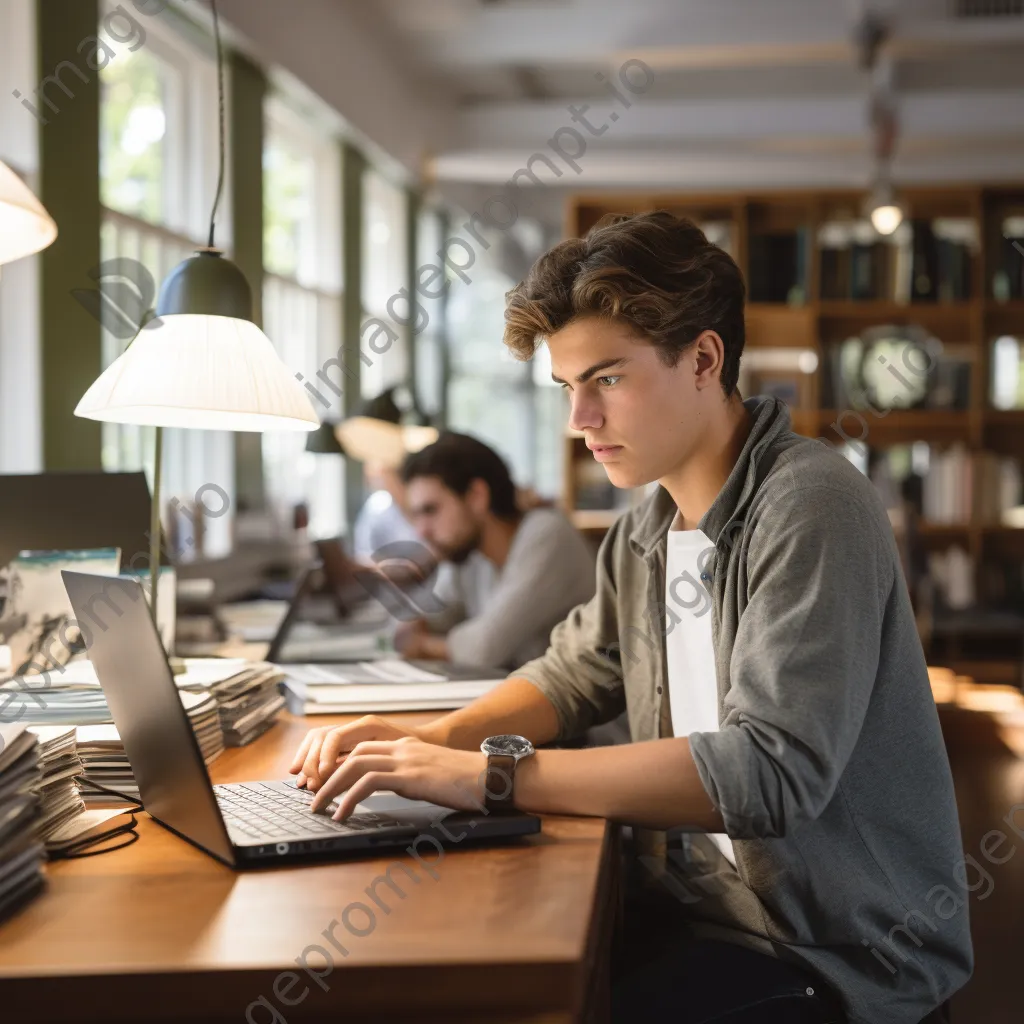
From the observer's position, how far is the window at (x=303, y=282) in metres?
5.77

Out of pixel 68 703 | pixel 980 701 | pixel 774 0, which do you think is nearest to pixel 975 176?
pixel 774 0

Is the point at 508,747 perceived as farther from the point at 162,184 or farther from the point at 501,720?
the point at 162,184

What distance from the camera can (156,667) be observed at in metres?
1.13

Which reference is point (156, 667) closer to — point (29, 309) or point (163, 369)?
point (163, 369)

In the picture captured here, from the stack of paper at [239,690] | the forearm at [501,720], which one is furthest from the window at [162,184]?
the forearm at [501,720]

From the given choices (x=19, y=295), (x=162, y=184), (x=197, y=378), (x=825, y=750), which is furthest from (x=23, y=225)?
(x=162, y=184)

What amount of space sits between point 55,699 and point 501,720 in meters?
0.61

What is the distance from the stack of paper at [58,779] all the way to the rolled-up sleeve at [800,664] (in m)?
0.68

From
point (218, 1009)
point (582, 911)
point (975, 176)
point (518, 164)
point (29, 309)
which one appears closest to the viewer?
point (218, 1009)

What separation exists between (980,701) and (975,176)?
6805mm

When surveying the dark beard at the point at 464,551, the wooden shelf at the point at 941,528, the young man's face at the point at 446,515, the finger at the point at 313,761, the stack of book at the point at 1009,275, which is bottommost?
the finger at the point at 313,761

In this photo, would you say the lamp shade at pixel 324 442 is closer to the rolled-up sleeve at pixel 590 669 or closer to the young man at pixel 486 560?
the young man at pixel 486 560

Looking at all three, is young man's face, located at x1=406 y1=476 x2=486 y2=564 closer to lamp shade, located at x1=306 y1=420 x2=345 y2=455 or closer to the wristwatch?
lamp shade, located at x1=306 y1=420 x2=345 y2=455

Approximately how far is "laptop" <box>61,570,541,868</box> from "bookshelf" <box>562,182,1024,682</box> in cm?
516
